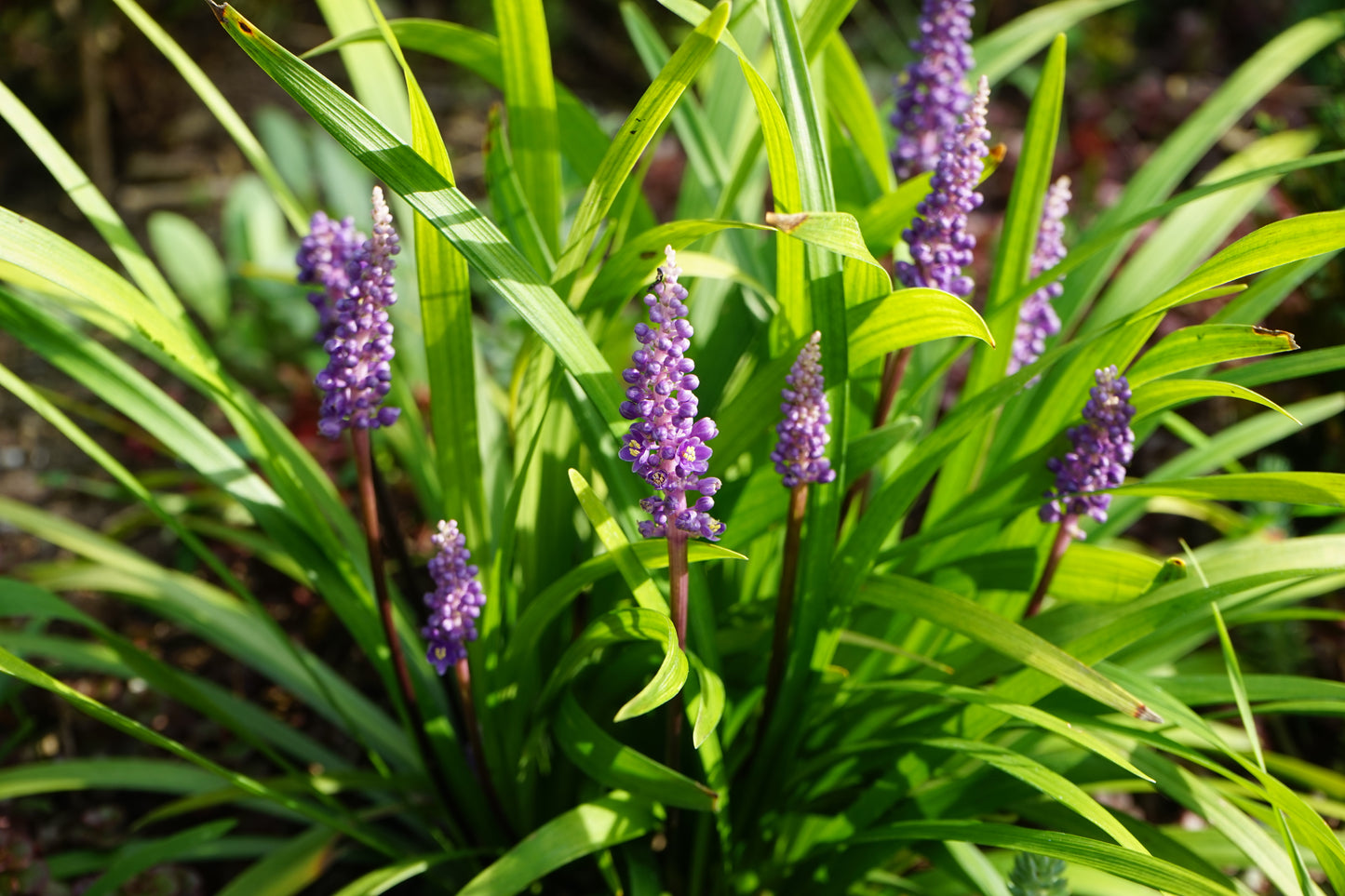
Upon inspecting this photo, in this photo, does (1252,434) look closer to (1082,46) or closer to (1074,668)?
(1074,668)

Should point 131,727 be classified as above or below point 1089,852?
above

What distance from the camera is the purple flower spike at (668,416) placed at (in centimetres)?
138

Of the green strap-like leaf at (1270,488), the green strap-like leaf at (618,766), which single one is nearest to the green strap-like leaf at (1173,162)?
the green strap-like leaf at (1270,488)

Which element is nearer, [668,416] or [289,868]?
[668,416]

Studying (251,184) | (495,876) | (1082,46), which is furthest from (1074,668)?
(1082,46)

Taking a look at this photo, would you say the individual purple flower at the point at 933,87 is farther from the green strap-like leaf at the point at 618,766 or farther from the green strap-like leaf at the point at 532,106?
the green strap-like leaf at the point at 618,766

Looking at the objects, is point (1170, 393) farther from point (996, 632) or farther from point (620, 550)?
point (620, 550)

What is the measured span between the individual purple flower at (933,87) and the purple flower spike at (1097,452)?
61 cm

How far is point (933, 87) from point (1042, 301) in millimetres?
496

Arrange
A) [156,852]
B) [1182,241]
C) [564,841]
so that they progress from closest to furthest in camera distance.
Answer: [564,841]
[156,852]
[1182,241]

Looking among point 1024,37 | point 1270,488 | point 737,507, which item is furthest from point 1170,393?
point 1024,37

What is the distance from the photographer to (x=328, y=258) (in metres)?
1.97

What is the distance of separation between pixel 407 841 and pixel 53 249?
1624 millimetres

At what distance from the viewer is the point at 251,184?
4348 millimetres
